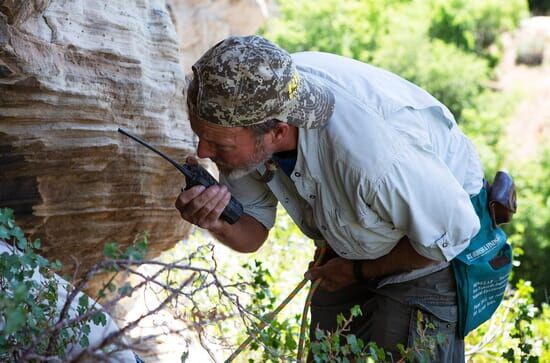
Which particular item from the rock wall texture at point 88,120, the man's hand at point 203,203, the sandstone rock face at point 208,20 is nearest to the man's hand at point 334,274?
the man's hand at point 203,203

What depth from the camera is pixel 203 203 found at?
7.86 ft

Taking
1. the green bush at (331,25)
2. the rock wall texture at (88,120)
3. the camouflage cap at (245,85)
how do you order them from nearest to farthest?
the camouflage cap at (245,85)
the rock wall texture at (88,120)
the green bush at (331,25)

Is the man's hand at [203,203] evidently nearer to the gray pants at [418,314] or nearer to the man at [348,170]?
the man at [348,170]

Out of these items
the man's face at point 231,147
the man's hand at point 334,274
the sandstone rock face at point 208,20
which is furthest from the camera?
the sandstone rock face at point 208,20

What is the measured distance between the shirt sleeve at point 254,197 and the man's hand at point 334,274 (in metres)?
0.22

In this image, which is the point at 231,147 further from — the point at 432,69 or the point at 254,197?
the point at 432,69

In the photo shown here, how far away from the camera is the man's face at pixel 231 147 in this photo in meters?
2.29

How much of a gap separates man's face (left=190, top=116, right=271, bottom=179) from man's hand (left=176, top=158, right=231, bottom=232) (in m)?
0.07

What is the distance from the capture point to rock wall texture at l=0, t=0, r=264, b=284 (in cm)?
265

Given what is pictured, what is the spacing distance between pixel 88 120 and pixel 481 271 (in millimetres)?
1303

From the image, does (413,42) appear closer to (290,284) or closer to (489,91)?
(489,91)

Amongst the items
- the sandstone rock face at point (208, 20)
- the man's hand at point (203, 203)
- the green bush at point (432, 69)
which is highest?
the man's hand at point (203, 203)

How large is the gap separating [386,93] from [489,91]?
15.6 metres

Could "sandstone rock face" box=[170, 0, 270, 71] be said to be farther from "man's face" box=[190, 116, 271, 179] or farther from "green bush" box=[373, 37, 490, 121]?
"green bush" box=[373, 37, 490, 121]
